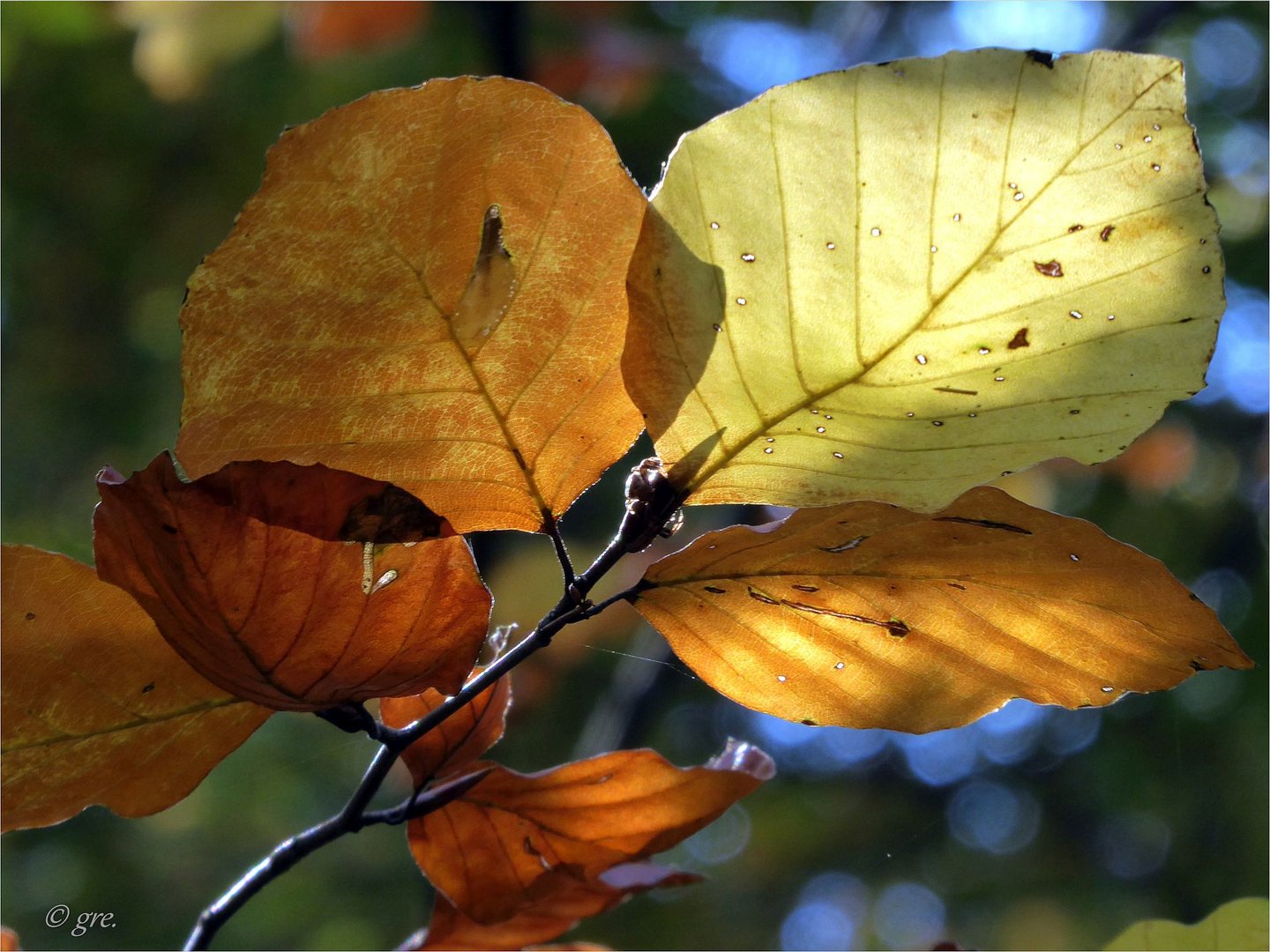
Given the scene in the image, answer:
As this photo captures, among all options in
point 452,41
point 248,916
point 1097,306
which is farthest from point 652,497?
point 248,916

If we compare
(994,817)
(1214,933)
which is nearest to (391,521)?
(1214,933)

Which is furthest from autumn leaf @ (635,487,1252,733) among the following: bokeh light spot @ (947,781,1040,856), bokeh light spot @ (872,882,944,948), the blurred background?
bokeh light spot @ (872,882,944,948)

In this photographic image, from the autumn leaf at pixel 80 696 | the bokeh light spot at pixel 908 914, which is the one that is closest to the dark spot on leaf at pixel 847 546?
the autumn leaf at pixel 80 696

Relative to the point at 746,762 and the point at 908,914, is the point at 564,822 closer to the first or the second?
the point at 746,762

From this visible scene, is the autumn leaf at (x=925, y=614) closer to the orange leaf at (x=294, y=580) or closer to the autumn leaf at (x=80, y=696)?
the orange leaf at (x=294, y=580)

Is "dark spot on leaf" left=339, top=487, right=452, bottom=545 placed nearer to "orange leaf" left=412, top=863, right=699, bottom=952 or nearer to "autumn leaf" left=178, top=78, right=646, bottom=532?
"autumn leaf" left=178, top=78, right=646, bottom=532

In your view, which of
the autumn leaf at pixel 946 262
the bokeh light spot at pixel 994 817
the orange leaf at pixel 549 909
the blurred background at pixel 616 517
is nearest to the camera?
the autumn leaf at pixel 946 262
